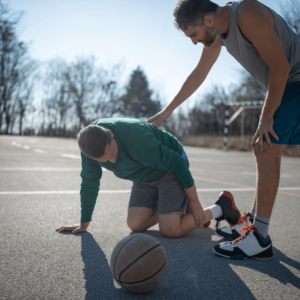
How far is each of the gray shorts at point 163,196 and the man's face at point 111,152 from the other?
2.61 ft

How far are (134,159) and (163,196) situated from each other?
2.22ft

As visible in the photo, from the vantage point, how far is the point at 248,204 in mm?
4582

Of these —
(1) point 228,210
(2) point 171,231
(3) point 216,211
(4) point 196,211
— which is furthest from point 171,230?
(1) point 228,210

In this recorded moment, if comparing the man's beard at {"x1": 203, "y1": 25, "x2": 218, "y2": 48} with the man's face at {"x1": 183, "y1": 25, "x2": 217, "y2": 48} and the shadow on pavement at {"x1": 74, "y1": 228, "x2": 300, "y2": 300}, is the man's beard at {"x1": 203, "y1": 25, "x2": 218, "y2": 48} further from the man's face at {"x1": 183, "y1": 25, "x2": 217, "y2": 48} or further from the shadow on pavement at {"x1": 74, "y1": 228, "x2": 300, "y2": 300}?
the shadow on pavement at {"x1": 74, "y1": 228, "x2": 300, "y2": 300}

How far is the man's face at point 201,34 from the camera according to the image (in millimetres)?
2385

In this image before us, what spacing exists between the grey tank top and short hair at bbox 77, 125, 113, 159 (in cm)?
130

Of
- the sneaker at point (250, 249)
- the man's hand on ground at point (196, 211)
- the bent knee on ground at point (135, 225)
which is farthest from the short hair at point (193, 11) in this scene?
the bent knee on ground at point (135, 225)

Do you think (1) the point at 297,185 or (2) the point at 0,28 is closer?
(1) the point at 297,185

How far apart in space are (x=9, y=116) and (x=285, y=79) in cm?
4225

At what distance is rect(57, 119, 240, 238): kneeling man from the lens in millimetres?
2432

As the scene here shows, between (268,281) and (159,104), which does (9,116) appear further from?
(268,281)

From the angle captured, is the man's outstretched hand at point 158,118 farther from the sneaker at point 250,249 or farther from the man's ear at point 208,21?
the sneaker at point 250,249

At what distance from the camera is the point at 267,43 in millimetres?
2232

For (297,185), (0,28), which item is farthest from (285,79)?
(0,28)
